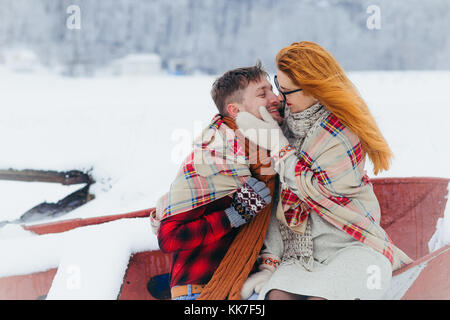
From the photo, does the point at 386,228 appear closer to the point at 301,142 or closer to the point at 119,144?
the point at 301,142

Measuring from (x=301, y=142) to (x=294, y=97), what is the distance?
0.50ft

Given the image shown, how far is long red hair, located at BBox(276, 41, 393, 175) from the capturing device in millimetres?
1100

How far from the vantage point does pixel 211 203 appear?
1.27m

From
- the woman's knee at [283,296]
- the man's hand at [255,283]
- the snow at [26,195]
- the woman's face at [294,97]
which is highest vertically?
the woman's face at [294,97]

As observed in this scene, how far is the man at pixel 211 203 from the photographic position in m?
1.18

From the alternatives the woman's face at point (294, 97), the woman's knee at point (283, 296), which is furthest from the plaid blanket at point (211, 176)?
the woman's knee at point (283, 296)

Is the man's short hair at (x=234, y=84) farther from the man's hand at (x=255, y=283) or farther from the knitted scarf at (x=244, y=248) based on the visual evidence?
the man's hand at (x=255, y=283)

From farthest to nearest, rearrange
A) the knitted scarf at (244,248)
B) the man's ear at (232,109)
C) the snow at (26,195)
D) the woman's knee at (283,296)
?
the snow at (26,195)
the man's ear at (232,109)
the knitted scarf at (244,248)
the woman's knee at (283,296)

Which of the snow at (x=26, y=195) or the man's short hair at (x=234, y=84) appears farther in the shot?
the snow at (x=26, y=195)

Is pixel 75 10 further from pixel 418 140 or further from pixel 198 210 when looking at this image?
pixel 418 140

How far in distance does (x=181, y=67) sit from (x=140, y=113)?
2141 millimetres

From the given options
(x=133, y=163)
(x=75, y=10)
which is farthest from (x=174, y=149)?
(x=75, y=10)

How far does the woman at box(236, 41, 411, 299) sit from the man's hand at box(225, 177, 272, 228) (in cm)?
7

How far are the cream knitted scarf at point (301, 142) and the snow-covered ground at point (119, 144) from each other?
0.62 meters
